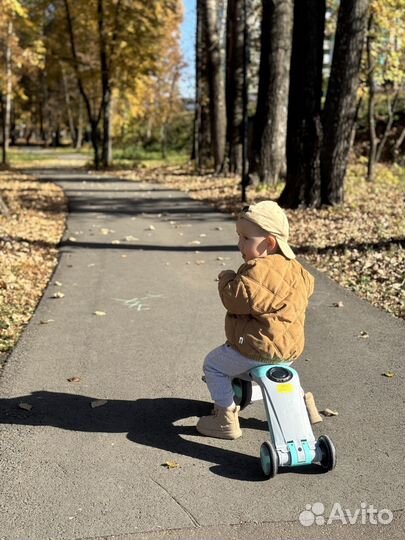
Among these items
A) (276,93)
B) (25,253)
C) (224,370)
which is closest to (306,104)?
(276,93)

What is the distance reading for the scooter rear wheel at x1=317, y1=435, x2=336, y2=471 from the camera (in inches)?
137

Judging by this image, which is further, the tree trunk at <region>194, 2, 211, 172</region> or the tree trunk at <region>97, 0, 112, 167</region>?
the tree trunk at <region>97, 0, 112, 167</region>

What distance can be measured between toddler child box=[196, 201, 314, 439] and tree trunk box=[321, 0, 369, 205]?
386 inches

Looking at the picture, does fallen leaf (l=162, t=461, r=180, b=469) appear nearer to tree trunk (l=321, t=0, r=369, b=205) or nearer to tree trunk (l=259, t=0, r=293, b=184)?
tree trunk (l=321, t=0, r=369, b=205)

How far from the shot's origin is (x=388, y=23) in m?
17.3

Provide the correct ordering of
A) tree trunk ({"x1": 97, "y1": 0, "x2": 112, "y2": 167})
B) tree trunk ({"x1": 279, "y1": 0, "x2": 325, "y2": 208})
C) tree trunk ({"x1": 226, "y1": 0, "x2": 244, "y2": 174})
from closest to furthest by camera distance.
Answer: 1. tree trunk ({"x1": 279, "y1": 0, "x2": 325, "y2": 208})
2. tree trunk ({"x1": 226, "y1": 0, "x2": 244, "y2": 174})
3. tree trunk ({"x1": 97, "y1": 0, "x2": 112, "y2": 167})

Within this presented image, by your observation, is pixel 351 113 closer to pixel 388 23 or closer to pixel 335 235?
pixel 335 235

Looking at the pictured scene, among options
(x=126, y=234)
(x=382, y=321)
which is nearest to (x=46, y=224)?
(x=126, y=234)

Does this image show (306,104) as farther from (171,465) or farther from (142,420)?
(171,465)

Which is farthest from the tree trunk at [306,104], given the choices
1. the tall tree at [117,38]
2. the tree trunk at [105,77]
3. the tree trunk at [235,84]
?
the tree trunk at [105,77]

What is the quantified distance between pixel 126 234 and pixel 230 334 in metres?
8.25

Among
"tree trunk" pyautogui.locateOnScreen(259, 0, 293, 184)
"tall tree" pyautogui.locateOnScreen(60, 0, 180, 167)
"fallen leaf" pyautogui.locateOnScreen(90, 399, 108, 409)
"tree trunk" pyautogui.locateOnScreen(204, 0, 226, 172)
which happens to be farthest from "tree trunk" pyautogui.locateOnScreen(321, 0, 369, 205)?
"tall tree" pyautogui.locateOnScreen(60, 0, 180, 167)

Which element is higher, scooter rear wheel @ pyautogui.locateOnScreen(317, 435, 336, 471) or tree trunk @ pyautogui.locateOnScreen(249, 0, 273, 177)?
tree trunk @ pyautogui.locateOnScreen(249, 0, 273, 177)

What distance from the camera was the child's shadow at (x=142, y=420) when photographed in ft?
12.3
